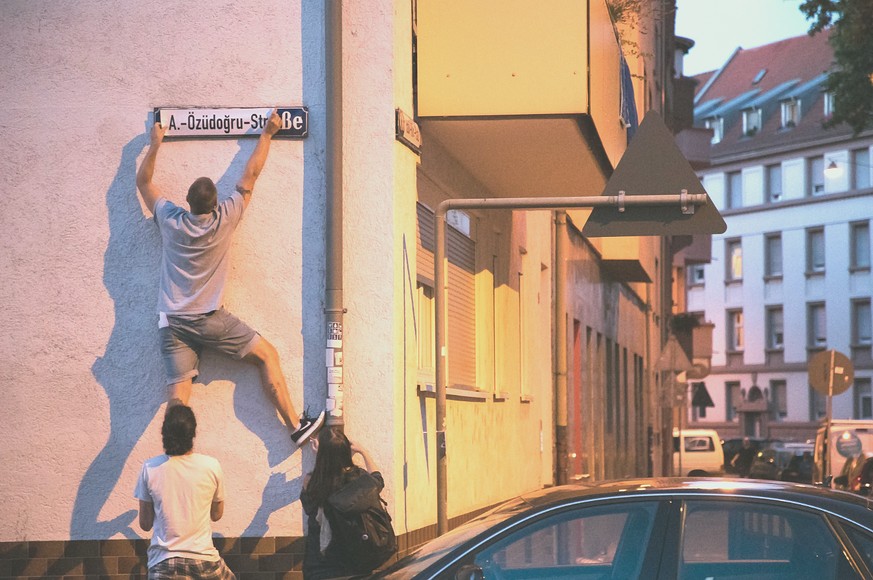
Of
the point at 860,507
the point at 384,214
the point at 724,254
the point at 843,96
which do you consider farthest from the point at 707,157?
the point at 860,507

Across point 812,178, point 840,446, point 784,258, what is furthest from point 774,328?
point 840,446

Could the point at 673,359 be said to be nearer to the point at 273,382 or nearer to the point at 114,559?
the point at 273,382

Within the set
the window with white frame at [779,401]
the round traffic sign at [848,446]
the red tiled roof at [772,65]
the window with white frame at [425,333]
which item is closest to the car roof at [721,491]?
the window with white frame at [425,333]

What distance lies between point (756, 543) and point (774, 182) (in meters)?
76.7

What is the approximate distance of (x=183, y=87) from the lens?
10625 millimetres

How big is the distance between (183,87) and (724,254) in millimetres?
75381

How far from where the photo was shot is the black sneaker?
10.2m

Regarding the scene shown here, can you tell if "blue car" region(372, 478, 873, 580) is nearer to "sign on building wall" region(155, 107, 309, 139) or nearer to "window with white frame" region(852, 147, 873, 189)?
"sign on building wall" region(155, 107, 309, 139)

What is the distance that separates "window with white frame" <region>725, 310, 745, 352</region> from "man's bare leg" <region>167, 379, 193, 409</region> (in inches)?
2919

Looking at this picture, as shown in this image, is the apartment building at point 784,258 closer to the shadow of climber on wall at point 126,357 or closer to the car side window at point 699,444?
the car side window at point 699,444

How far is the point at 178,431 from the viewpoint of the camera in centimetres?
795

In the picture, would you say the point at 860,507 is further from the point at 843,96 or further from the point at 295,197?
the point at 843,96

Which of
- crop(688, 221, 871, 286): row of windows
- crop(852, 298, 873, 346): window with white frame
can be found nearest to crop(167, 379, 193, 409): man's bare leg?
crop(688, 221, 871, 286): row of windows

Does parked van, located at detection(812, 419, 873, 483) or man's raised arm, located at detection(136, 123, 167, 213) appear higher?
man's raised arm, located at detection(136, 123, 167, 213)
